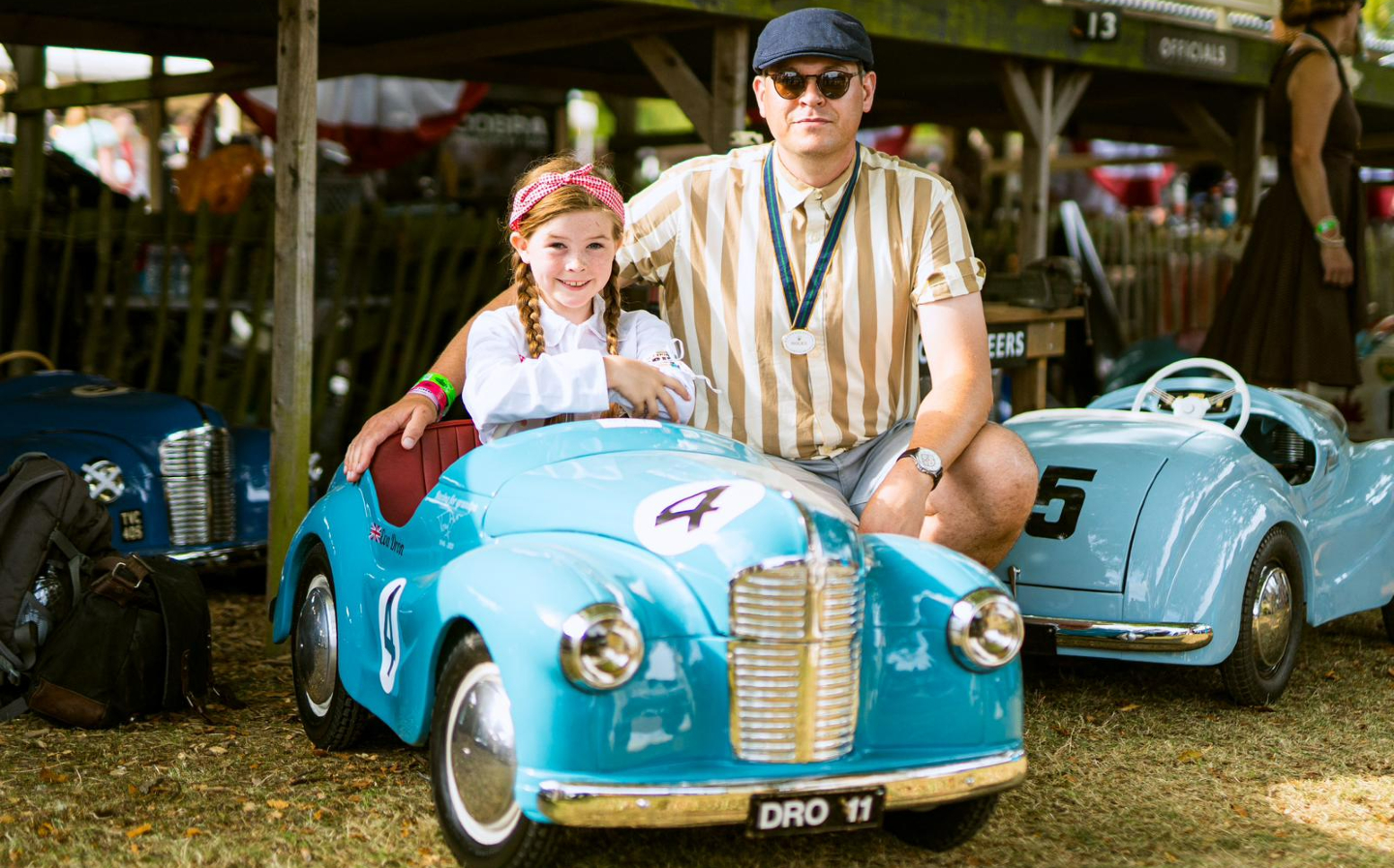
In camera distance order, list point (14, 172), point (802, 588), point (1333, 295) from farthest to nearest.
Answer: point (14, 172) < point (1333, 295) < point (802, 588)

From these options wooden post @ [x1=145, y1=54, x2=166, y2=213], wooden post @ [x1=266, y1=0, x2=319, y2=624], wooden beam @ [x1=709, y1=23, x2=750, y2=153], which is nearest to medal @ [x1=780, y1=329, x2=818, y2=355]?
wooden post @ [x1=266, y1=0, x2=319, y2=624]

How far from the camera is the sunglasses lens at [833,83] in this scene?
371 centimetres

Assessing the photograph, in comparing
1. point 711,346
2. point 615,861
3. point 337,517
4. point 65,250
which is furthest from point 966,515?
point 65,250

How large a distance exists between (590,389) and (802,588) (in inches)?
35.7

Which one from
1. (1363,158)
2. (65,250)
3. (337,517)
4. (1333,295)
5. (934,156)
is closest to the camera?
(337,517)

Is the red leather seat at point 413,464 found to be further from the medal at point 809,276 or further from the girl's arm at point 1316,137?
the girl's arm at point 1316,137

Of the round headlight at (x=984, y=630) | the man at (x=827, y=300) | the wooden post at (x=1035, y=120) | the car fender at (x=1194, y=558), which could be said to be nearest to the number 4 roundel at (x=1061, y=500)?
the car fender at (x=1194, y=558)

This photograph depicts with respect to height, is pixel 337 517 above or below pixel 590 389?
below

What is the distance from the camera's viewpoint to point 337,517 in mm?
3779

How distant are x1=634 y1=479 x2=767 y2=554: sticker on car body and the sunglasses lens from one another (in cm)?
126

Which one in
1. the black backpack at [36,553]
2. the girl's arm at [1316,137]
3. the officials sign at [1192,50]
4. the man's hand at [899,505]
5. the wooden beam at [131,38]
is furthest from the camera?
the officials sign at [1192,50]

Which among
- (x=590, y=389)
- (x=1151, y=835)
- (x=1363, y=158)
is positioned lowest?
(x=1151, y=835)

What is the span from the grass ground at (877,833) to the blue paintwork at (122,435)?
3.66 ft

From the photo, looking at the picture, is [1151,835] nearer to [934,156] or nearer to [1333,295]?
[1333,295]
